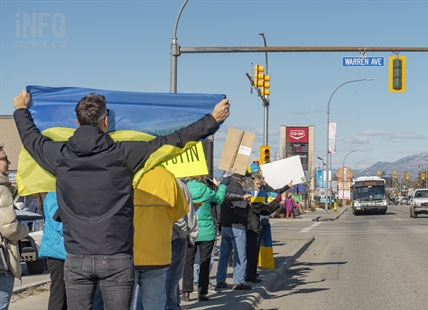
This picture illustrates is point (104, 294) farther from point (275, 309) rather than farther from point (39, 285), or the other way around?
point (39, 285)

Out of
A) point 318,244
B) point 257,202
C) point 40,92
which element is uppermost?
point 40,92

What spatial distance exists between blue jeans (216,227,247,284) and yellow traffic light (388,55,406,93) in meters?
11.7

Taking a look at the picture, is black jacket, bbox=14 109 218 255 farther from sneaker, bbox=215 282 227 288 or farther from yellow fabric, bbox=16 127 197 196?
sneaker, bbox=215 282 227 288

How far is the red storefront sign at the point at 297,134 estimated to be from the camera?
164 meters

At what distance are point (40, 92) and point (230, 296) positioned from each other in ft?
16.7

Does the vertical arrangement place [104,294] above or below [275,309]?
above

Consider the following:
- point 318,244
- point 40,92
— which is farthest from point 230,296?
point 318,244

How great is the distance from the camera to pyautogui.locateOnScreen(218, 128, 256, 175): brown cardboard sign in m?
11.2

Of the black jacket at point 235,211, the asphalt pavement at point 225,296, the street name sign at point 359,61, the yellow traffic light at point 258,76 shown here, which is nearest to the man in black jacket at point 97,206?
the asphalt pavement at point 225,296

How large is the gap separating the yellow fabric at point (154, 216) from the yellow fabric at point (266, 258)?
8.04 metres

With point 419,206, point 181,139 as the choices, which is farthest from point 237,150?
point 419,206

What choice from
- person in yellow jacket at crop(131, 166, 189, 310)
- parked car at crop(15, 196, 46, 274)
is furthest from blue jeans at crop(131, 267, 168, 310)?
parked car at crop(15, 196, 46, 274)

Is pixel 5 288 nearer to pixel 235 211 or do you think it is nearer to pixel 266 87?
pixel 235 211

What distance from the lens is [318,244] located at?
23219mm
